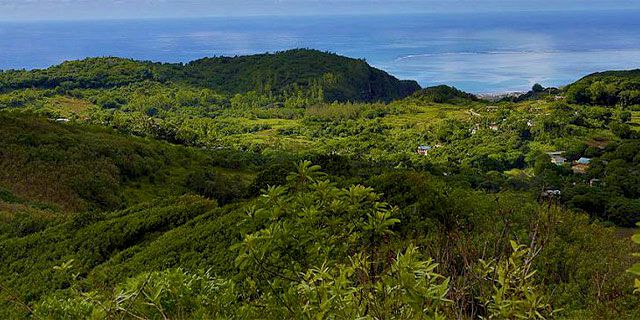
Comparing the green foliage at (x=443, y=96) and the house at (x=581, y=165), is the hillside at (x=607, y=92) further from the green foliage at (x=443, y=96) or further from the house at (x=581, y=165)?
the house at (x=581, y=165)

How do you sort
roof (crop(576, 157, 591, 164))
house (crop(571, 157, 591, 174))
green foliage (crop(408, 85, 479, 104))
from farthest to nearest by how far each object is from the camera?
green foliage (crop(408, 85, 479, 104)) < roof (crop(576, 157, 591, 164)) < house (crop(571, 157, 591, 174))

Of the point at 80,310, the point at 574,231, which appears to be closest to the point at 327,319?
the point at 80,310

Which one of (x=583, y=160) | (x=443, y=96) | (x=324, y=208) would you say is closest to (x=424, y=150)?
(x=583, y=160)

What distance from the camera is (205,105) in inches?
3652

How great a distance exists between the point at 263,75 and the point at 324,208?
107 m

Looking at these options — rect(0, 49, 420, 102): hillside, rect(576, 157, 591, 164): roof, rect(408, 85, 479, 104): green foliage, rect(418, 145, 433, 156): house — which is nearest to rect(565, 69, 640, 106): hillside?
rect(408, 85, 479, 104): green foliage

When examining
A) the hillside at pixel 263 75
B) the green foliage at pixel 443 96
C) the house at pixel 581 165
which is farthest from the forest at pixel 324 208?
the hillside at pixel 263 75

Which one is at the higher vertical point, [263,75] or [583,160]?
[263,75]

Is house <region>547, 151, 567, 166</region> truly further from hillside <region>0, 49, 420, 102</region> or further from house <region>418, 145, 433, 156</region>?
hillside <region>0, 49, 420, 102</region>

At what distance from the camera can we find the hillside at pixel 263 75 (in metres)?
97.1

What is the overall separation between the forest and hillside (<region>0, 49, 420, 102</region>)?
16.5 feet

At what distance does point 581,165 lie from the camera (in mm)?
42250

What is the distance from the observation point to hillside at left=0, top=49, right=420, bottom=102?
97050 mm

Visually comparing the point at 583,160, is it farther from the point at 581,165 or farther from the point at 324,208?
the point at 324,208
